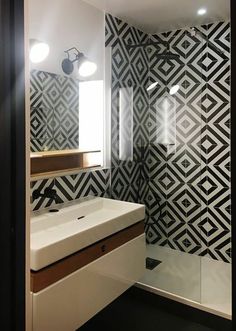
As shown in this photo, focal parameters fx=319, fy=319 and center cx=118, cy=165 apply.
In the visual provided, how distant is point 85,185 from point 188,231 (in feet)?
4.26

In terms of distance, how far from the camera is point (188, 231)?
3340mm

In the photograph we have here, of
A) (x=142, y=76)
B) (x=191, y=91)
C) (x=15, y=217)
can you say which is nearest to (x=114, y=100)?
(x=142, y=76)

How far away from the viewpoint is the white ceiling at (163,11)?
2635mm

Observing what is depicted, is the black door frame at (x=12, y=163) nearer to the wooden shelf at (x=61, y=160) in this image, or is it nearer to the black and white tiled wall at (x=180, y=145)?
the wooden shelf at (x=61, y=160)

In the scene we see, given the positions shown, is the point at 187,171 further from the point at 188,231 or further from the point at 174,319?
the point at 174,319

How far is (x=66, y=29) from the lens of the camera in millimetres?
2486

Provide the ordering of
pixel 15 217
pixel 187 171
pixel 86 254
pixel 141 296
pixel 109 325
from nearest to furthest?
pixel 15 217 → pixel 86 254 → pixel 109 325 → pixel 141 296 → pixel 187 171

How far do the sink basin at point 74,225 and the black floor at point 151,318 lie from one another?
707mm

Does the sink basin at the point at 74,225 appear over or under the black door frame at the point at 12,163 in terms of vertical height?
under

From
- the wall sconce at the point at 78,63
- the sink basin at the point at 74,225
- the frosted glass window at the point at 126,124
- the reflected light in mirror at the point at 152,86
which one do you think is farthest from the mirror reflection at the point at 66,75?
the reflected light in mirror at the point at 152,86

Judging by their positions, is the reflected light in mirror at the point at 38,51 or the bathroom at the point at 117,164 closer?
the bathroom at the point at 117,164

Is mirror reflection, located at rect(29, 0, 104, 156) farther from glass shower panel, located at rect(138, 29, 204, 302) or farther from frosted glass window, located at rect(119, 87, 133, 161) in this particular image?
glass shower panel, located at rect(138, 29, 204, 302)

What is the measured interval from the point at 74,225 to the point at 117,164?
3.61ft

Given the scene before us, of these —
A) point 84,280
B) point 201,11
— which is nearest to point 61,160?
point 84,280
